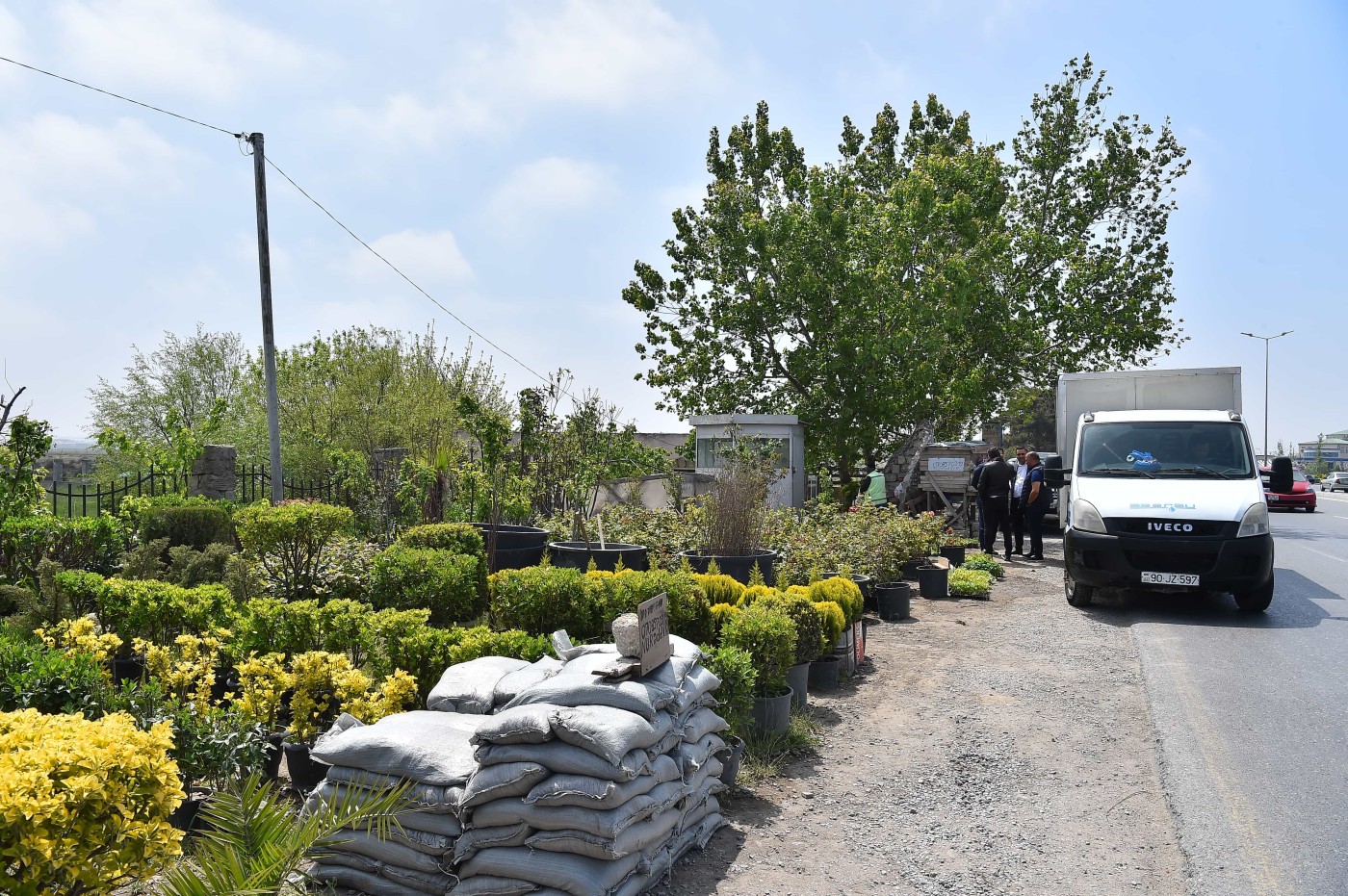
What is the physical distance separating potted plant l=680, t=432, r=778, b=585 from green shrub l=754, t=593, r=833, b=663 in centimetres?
274

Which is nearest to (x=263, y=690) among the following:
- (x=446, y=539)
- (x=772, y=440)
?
(x=446, y=539)

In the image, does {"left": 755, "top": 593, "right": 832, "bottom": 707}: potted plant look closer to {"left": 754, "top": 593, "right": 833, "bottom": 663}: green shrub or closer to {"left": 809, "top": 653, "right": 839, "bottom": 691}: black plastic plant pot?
{"left": 754, "top": 593, "right": 833, "bottom": 663}: green shrub

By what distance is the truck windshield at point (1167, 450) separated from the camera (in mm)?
10859

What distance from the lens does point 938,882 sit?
3992 mm

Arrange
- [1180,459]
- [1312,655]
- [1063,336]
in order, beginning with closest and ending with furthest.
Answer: [1312,655] < [1180,459] < [1063,336]

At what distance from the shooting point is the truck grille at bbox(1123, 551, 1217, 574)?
9.85 meters

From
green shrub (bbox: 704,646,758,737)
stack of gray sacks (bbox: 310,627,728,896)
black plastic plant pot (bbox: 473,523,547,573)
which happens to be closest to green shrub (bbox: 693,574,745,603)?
green shrub (bbox: 704,646,758,737)

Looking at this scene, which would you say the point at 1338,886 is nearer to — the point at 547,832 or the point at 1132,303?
the point at 547,832

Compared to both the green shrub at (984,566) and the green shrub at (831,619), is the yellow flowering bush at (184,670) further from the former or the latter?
the green shrub at (984,566)

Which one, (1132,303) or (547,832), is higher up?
(1132,303)

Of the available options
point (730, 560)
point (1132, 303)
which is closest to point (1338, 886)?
point (730, 560)

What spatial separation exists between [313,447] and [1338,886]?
22075 mm

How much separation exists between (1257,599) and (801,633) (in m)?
6.69

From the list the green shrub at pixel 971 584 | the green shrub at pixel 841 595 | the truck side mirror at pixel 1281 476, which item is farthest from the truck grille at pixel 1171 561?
the green shrub at pixel 841 595
